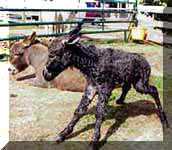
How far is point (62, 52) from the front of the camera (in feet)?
19.2

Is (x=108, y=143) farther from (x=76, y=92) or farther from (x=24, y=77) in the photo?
(x=24, y=77)

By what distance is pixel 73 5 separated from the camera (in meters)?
22.6

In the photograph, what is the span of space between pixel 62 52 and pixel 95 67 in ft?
1.68

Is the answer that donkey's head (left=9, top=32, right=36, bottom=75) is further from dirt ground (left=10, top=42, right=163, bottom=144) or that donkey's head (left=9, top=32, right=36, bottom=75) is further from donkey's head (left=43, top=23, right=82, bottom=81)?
donkey's head (left=43, top=23, right=82, bottom=81)

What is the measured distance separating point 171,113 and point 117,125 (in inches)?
45.1

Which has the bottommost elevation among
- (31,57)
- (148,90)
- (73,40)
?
(148,90)

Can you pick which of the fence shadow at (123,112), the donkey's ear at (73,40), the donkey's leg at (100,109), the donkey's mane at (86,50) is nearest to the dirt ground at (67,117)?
the fence shadow at (123,112)

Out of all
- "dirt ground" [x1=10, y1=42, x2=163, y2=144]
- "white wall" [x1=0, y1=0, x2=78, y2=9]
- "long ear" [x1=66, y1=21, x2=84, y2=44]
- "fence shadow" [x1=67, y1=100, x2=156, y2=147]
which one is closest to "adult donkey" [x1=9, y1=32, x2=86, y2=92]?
"dirt ground" [x1=10, y1=42, x2=163, y2=144]

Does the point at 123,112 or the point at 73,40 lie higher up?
the point at 73,40

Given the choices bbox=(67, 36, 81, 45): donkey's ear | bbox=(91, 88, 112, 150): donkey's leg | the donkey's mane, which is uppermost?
bbox=(67, 36, 81, 45): donkey's ear

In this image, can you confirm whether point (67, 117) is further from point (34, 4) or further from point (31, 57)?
point (34, 4)

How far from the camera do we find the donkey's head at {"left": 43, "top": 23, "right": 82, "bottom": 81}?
5809 mm

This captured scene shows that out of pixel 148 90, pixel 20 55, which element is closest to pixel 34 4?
pixel 20 55

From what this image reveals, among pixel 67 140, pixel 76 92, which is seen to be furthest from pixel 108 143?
pixel 76 92
